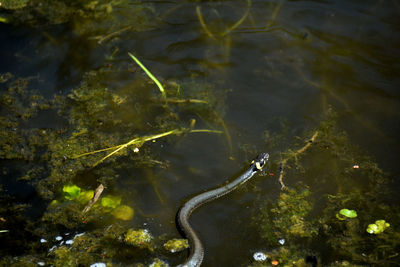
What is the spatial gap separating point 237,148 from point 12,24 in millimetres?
4366

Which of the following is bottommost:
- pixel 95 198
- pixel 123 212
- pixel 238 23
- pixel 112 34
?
pixel 123 212

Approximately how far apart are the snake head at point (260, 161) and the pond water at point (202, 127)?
11cm

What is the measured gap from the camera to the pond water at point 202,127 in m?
3.87

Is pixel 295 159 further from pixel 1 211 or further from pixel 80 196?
pixel 1 211

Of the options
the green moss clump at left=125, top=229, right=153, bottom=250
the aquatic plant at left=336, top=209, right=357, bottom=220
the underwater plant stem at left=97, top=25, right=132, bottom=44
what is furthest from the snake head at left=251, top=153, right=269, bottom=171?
the underwater plant stem at left=97, top=25, right=132, bottom=44

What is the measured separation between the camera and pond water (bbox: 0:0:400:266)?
3.87 meters

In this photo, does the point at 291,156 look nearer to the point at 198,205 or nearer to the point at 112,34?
the point at 198,205

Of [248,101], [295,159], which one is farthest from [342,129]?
[248,101]

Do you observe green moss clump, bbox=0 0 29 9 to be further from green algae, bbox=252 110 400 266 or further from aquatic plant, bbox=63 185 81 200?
green algae, bbox=252 110 400 266

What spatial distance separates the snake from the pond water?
0.09m

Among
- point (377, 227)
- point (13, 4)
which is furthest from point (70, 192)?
point (13, 4)

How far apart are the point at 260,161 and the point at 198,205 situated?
0.93 metres

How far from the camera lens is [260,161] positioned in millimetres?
4422

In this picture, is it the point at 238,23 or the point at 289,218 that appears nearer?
the point at 289,218
